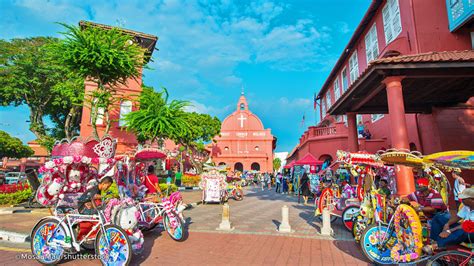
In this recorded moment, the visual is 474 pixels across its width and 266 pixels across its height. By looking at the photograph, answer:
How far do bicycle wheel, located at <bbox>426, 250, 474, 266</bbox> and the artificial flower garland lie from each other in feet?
0.82

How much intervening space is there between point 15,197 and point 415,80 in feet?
54.5

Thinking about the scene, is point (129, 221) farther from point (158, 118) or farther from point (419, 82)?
point (158, 118)

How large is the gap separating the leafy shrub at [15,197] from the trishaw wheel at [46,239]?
8761mm

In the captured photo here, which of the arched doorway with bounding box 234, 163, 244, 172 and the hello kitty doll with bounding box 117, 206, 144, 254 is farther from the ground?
the arched doorway with bounding box 234, 163, 244, 172

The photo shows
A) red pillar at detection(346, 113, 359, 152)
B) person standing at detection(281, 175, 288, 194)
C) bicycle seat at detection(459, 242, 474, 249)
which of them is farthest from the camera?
person standing at detection(281, 175, 288, 194)

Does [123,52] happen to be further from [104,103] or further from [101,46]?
[104,103]

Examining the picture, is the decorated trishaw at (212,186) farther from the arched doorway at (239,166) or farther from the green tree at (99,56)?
the arched doorway at (239,166)

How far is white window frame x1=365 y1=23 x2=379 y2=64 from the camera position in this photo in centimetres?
1498

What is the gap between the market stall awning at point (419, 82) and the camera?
690 centimetres

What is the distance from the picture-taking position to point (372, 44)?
15.4 meters

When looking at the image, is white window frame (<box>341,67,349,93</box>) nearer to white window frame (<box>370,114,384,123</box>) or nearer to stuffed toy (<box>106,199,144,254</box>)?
white window frame (<box>370,114,384,123</box>)

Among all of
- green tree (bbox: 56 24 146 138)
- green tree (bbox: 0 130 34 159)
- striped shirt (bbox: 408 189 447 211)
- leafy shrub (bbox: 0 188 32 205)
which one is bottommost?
leafy shrub (bbox: 0 188 32 205)

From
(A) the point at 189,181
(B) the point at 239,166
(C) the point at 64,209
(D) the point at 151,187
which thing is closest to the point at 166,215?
(D) the point at 151,187

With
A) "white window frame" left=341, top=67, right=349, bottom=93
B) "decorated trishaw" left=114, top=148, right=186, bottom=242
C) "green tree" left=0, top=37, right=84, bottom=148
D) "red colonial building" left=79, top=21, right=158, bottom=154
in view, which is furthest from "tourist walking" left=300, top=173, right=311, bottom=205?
"green tree" left=0, top=37, right=84, bottom=148
